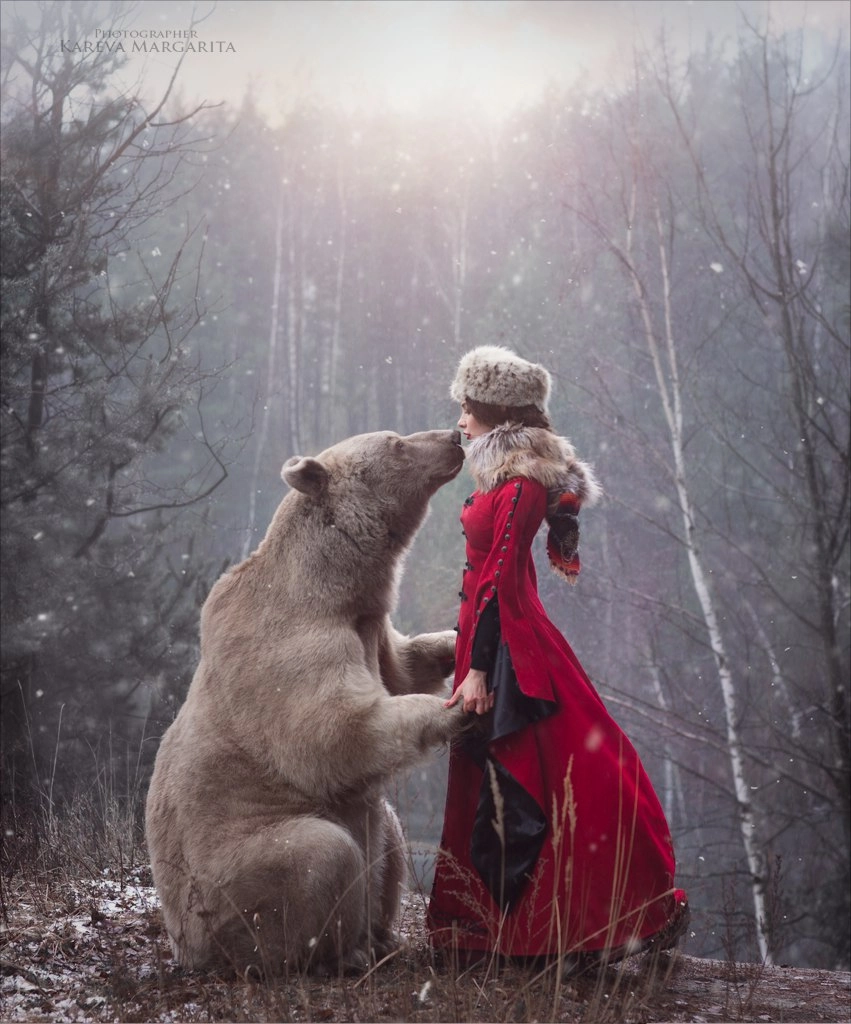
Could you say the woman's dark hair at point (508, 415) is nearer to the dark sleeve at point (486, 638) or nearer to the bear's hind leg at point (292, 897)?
the dark sleeve at point (486, 638)

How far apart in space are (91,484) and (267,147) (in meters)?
19.4

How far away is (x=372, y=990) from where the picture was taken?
126 inches

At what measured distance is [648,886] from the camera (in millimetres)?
3395

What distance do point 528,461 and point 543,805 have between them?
3.81 ft

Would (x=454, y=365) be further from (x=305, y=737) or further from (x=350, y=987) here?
(x=350, y=987)

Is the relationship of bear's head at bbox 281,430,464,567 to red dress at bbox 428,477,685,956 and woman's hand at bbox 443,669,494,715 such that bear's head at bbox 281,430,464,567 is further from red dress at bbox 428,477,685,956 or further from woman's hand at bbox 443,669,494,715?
woman's hand at bbox 443,669,494,715

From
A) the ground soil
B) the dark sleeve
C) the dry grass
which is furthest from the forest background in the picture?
the dark sleeve

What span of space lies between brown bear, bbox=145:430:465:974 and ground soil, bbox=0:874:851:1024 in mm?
163

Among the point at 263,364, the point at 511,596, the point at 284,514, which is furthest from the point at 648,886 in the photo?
the point at 263,364

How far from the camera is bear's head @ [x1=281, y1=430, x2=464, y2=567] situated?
12.5 ft

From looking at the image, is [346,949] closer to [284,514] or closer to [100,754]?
[284,514]

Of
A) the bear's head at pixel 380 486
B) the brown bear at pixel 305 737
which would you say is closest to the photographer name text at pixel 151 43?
the bear's head at pixel 380 486

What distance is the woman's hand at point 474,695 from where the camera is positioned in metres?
3.39

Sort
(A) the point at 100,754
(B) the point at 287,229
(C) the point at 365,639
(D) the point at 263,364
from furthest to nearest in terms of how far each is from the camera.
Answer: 1. (B) the point at 287,229
2. (D) the point at 263,364
3. (A) the point at 100,754
4. (C) the point at 365,639
